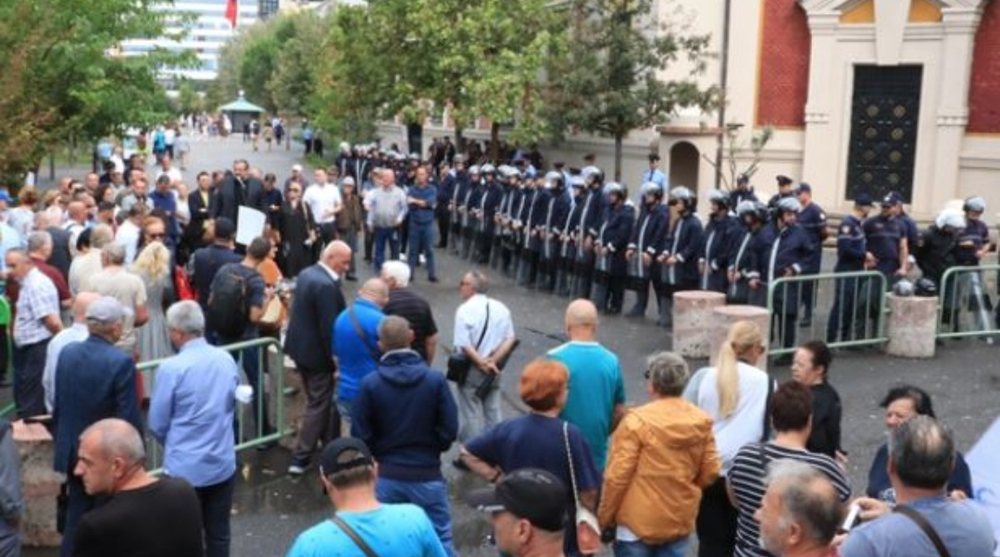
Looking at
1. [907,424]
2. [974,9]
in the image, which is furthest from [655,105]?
[907,424]

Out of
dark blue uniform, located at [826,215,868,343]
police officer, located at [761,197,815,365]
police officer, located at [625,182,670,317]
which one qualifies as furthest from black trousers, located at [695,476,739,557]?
police officer, located at [625,182,670,317]

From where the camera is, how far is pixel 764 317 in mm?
11375

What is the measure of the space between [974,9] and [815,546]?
835 inches

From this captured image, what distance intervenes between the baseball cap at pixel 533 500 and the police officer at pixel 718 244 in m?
9.68

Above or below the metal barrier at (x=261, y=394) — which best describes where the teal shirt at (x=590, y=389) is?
above

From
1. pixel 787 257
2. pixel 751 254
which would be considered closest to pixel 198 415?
pixel 787 257

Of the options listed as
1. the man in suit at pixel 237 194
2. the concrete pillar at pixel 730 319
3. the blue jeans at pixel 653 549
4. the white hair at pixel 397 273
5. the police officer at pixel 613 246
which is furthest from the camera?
the man in suit at pixel 237 194

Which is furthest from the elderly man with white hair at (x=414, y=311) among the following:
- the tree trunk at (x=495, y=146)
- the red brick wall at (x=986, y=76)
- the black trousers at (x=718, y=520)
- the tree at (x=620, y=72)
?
the tree trunk at (x=495, y=146)

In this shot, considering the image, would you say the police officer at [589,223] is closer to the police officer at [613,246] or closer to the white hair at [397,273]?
the police officer at [613,246]

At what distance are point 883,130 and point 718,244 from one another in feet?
40.4

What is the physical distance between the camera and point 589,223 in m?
15.6

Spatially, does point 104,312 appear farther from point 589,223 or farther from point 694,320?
point 589,223

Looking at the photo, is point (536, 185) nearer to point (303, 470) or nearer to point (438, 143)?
point (303, 470)

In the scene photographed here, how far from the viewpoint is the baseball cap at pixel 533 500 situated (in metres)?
3.76
